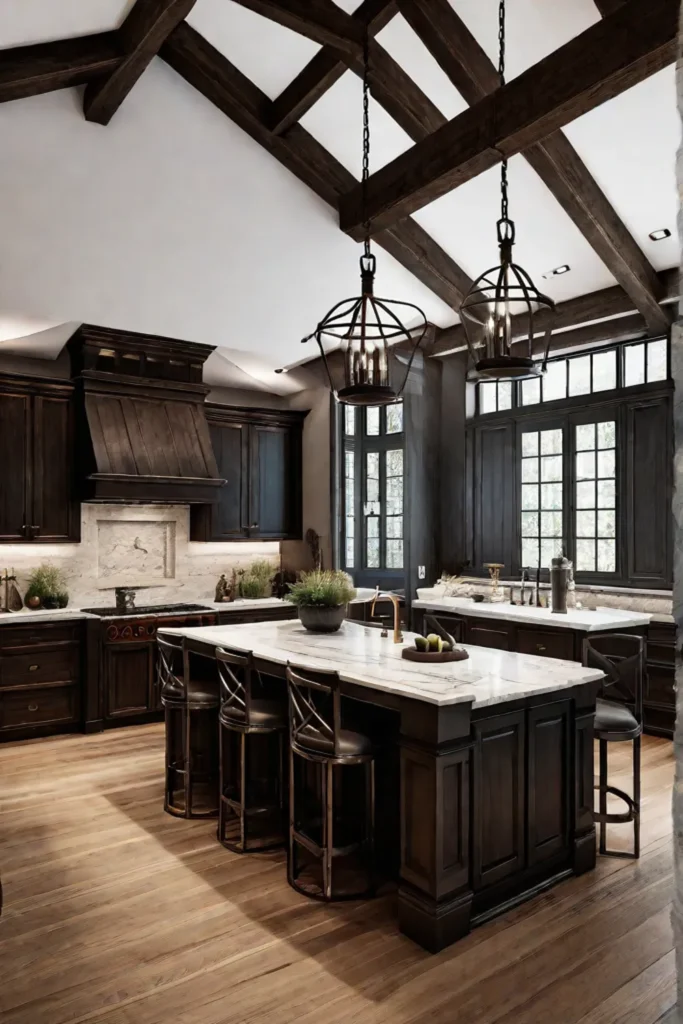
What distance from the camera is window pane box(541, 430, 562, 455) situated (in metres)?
6.89

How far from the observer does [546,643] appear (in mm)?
5844

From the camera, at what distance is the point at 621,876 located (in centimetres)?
347

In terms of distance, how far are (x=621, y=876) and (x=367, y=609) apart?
4.29 meters

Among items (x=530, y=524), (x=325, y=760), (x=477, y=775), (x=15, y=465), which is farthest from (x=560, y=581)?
(x=15, y=465)

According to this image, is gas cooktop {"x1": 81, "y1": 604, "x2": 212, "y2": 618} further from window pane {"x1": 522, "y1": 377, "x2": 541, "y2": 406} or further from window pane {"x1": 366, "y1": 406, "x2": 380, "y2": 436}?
window pane {"x1": 522, "y1": 377, "x2": 541, "y2": 406}

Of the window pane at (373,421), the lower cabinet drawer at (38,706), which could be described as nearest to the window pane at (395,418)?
the window pane at (373,421)

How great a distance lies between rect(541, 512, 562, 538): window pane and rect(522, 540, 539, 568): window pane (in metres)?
0.16

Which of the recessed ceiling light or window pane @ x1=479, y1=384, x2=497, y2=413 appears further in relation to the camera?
window pane @ x1=479, y1=384, x2=497, y2=413

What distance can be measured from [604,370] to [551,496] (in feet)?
4.01

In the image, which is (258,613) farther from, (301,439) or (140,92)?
(140,92)

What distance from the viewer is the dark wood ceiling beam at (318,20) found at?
4547 millimetres

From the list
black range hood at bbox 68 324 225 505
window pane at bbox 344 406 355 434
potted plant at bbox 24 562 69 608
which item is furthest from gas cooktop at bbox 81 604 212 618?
window pane at bbox 344 406 355 434

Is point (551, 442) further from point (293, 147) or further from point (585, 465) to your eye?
point (293, 147)

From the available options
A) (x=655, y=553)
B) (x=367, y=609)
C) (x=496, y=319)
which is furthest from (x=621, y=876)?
(x=367, y=609)
